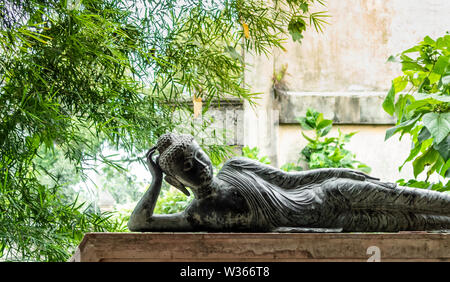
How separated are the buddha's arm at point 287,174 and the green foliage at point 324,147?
146 cm

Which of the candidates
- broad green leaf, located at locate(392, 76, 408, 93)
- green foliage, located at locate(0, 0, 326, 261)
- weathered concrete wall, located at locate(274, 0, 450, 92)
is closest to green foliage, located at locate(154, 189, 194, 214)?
green foliage, located at locate(0, 0, 326, 261)

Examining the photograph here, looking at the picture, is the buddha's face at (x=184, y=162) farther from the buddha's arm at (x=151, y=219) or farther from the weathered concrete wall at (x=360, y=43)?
the weathered concrete wall at (x=360, y=43)

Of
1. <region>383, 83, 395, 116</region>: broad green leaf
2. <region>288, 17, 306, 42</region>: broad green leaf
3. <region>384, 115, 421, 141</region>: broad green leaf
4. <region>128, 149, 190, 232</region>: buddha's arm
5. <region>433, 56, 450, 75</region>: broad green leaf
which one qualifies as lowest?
<region>128, 149, 190, 232</region>: buddha's arm

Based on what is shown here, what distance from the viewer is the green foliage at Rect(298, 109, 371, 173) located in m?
3.27

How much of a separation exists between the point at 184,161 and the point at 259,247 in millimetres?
333

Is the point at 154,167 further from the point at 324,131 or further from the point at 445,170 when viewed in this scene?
the point at 324,131

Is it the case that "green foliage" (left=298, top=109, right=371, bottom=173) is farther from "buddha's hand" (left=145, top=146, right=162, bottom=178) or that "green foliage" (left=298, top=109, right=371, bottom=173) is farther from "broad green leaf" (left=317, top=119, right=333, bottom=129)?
"buddha's hand" (left=145, top=146, right=162, bottom=178)

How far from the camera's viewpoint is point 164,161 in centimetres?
169

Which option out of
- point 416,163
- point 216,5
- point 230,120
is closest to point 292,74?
point 230,120

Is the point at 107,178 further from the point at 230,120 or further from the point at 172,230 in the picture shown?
the point at 172,230

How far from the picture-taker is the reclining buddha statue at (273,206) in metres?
1.69

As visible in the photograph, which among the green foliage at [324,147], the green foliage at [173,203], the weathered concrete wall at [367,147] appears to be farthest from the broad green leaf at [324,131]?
the green foliage at [173,203]

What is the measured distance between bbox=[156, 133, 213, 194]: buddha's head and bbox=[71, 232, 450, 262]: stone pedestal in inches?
7.2

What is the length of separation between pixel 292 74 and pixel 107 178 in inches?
71.4
